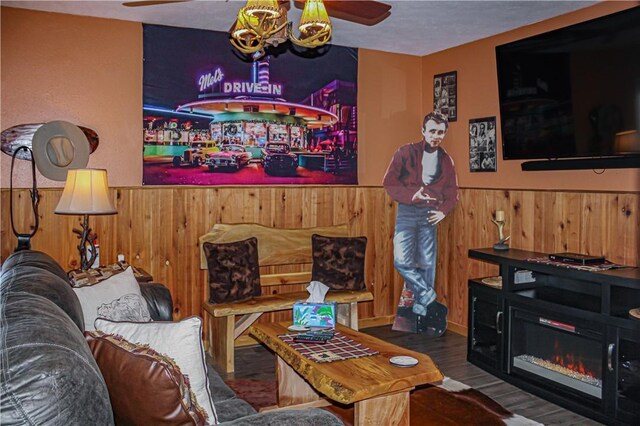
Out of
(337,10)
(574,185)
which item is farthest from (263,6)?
(574,185)

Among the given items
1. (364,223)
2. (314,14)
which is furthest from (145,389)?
(364,223)

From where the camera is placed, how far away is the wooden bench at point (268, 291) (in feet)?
13.6

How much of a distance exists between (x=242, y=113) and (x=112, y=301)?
7.87 feet

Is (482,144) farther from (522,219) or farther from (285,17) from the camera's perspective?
(285,17)

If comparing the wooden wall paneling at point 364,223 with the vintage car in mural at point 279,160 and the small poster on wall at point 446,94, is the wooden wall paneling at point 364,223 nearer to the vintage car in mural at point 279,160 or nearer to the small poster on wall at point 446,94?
the vintage car in mural at point 279,160

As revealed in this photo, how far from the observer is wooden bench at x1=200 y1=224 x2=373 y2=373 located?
4.15m

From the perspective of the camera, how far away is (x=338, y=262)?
15.4 feet

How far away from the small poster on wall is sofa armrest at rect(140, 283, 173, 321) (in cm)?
316

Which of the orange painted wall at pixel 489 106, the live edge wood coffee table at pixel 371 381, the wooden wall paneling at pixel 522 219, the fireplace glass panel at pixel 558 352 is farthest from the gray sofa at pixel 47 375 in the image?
the wooden wall paneling at pixel 522 219

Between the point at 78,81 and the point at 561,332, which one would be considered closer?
the point at 561,332

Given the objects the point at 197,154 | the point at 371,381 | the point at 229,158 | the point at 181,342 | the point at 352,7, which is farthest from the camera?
the point at 229,158

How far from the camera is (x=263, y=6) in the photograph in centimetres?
253

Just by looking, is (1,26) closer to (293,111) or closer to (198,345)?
(293,111)

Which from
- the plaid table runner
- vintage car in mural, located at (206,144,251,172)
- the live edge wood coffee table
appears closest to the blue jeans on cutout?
vintage car in mural, located at (206,144,251,172)
